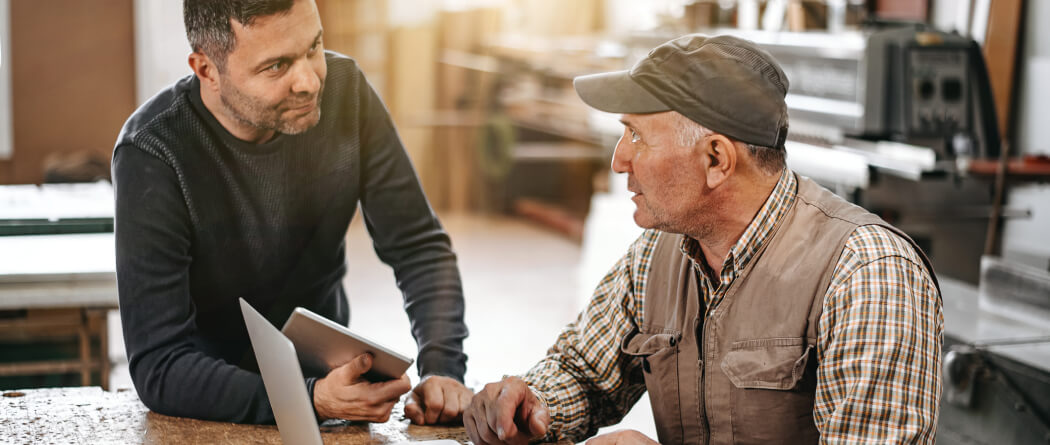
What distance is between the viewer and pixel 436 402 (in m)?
1.85

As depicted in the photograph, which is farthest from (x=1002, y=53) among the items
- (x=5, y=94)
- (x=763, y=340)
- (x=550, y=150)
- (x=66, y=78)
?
(x=5, y=94)

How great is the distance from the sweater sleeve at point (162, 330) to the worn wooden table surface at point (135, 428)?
0.03 meters

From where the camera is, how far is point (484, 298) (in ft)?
21.4

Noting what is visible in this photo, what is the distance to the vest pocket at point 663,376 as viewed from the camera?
1.76 meters

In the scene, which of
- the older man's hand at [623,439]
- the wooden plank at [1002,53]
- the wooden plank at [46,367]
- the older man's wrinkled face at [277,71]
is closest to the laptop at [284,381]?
the older man's hand at [623,439]

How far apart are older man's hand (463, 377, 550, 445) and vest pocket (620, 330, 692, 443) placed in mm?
198

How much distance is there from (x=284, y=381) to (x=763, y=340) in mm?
739

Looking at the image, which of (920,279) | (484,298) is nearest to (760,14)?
(484,298)

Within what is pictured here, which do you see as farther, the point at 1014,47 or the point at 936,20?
the point at 936,20

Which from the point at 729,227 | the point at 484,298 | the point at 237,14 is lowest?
the point at 484,298

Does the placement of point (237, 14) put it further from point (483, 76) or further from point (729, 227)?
point (483, 76)

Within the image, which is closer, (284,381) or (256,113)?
(284,381)

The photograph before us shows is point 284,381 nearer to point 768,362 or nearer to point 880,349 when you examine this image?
point 768,362

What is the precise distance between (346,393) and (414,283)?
49 cm
